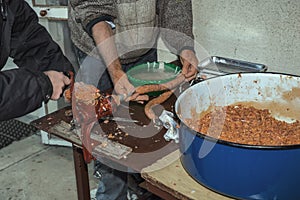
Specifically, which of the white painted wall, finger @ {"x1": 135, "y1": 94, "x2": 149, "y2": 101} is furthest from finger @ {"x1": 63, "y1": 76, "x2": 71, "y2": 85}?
the white painted wall

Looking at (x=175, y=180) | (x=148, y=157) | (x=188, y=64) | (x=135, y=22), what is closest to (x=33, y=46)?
(x=135, y=22)

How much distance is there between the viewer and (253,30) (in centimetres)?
198

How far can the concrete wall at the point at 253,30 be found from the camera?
6.14 feet

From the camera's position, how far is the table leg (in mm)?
1428

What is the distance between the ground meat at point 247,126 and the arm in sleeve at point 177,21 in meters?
0.54

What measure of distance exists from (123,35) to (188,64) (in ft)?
0.98

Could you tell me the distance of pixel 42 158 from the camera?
261 centimetres

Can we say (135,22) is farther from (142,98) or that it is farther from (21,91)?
A: (21,91)

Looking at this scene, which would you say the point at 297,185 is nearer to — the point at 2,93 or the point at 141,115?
the point at 141,115

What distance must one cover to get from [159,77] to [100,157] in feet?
1.62

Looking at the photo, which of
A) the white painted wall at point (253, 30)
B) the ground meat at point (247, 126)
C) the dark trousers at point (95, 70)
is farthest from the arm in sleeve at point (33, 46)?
the white painted wall at point (253, 30)

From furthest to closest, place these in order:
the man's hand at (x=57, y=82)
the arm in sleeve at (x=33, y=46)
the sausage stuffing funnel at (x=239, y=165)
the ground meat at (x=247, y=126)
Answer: the arm in sleeve at (x=33, y=46) → the man's hand at (x=57, y=82) → the ground meat at (x=247, y=126) → the sausage stuffing funnel at (x=239, y=165)

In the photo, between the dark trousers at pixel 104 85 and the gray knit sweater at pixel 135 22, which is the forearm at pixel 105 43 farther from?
the dark trousers at pixel 104 85

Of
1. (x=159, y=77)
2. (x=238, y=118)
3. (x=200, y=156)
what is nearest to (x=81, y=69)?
(x=159, y=77)
